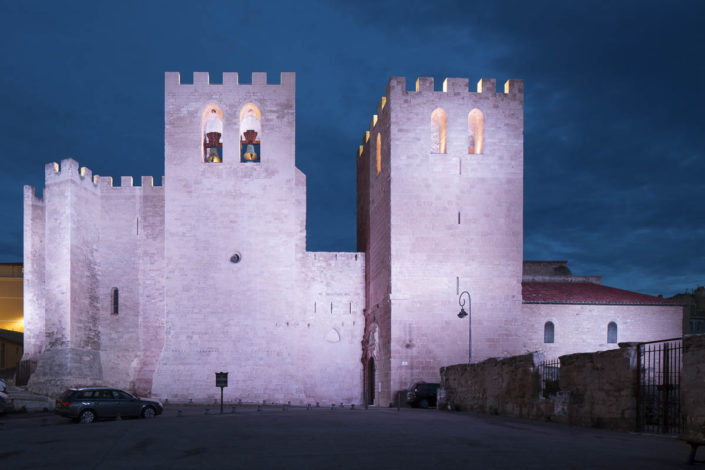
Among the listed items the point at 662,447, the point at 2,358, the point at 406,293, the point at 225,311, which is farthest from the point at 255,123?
the point at 662,447

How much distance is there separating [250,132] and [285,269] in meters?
6.42

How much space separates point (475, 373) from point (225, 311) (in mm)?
12227

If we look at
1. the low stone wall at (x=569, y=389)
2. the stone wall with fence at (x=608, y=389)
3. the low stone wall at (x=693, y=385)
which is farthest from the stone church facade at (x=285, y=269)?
the low stone wall at (x=693, y=385)

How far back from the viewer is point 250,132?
30.2 meters

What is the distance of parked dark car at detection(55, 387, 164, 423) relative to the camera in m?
16.7

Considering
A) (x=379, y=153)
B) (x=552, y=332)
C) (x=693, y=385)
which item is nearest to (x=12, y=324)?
(x=379, y=153)

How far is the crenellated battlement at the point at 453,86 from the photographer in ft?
89.3

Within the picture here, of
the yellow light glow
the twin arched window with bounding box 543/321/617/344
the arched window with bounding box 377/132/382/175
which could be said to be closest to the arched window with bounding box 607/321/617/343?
the twin arched window with bounding box 543/321/617/344

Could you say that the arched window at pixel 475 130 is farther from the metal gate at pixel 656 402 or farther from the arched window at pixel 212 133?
the metal gate at pixel 656 402

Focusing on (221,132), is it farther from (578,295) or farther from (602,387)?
(602,387)

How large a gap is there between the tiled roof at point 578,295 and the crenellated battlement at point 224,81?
13689 millimetres

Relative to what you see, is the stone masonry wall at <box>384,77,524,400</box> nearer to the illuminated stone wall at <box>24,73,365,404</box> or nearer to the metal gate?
the illuminated stone wall at <box>24,73,365,404</box>

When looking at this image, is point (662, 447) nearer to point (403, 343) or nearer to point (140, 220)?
point (403, 343)

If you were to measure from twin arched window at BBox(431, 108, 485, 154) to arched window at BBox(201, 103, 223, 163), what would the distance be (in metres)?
9.22
